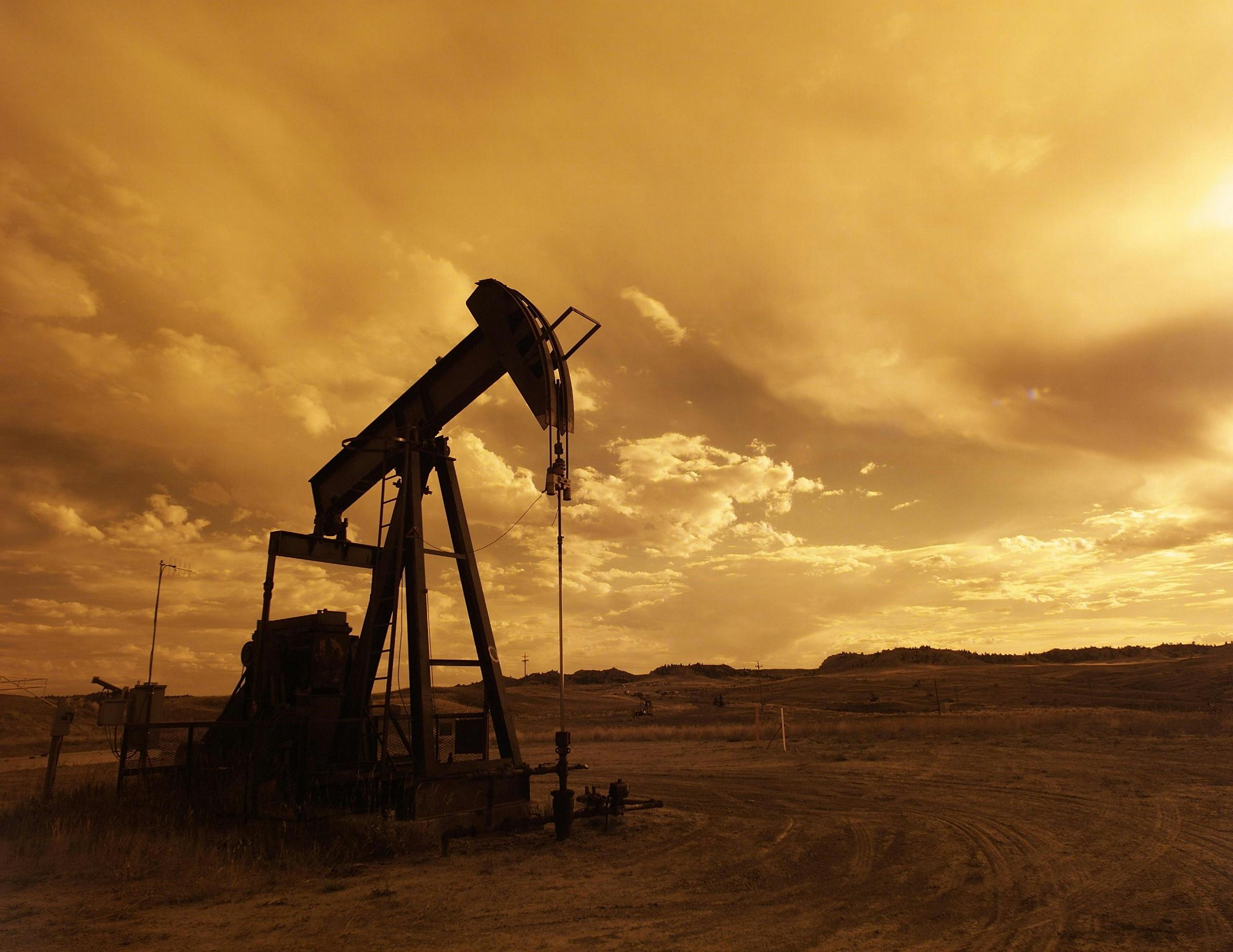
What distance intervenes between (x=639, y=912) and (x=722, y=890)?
1.01 metres

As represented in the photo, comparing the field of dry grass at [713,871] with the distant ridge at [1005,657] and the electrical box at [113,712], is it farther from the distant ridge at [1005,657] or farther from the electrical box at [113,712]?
the distant ridge at [1005,657]

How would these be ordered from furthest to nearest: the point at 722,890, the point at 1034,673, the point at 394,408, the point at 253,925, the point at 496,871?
the point at 1034,673, the point at 394,408, the point at 496,871, the point at 722,890, the point at 253,925

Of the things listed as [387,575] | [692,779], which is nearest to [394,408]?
[387,575]

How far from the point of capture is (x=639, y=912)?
19.2 feet

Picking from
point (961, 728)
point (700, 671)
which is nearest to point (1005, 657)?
point (700, 671)

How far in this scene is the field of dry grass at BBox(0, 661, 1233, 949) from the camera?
5.42 m

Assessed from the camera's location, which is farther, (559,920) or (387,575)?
(387,575)

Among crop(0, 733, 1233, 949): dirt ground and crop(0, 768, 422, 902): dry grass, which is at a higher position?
crop(0, 768, 422, 902): dry grass

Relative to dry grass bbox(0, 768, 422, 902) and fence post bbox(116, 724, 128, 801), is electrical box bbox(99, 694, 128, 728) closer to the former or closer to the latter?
fence post bbox(116, 724, 128, 801)

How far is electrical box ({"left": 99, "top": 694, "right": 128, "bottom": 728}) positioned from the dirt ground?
13.3ft

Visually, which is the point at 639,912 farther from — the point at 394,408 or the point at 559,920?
the point at 394,408

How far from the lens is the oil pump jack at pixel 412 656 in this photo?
335 inches

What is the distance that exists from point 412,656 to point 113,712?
18.2 feet

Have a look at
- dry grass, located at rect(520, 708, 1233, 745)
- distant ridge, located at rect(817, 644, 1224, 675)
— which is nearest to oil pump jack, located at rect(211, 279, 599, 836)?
dry grass, located at rect(520, 708, 1233, 745)
